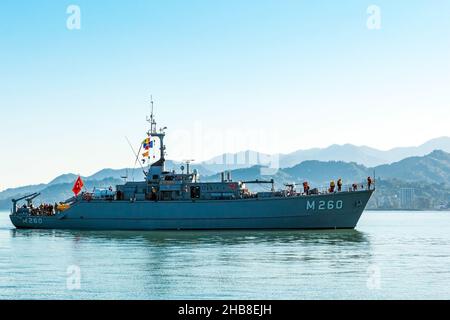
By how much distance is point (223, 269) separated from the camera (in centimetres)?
2972

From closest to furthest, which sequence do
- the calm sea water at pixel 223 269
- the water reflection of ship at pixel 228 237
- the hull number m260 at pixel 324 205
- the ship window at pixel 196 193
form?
A: the calm sea water at pixel 223 269 < the water reflection of ship at pixel 228 237 < the hull number m260 at pixel 324 205 < the ship window at pixel 196 193

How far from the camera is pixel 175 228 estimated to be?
58688mm

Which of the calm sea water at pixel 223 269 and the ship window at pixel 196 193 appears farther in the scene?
the ship window at pixel 196 193

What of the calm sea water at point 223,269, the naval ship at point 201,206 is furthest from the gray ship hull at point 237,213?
the calm sea water at point 223,269

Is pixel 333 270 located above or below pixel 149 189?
below

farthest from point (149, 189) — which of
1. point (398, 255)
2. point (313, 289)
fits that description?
point (313, 289)

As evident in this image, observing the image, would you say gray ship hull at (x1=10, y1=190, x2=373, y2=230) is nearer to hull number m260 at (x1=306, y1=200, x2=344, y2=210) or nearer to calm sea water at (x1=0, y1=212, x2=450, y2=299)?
hull number m260 at (x1=306, y1=200, x2=344, y2=210)

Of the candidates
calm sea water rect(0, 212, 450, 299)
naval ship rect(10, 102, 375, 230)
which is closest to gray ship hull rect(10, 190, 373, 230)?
naval ship rect(10, 102, 375, 230)

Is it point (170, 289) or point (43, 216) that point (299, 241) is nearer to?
point (170, 289)

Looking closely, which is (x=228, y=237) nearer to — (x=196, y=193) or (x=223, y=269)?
(x=196, y=193)

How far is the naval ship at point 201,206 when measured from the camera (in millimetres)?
56156

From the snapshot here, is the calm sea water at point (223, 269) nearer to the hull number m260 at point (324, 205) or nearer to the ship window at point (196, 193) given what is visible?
the hull number m260 at point (324, 205)
